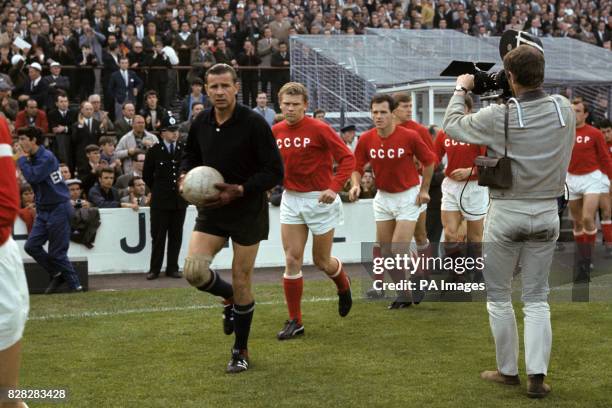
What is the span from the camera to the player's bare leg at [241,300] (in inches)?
281

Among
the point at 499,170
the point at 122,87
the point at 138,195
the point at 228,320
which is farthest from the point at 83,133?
the point at 499,170

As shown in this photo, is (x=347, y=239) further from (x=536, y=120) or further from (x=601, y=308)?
(x=536, y=120)

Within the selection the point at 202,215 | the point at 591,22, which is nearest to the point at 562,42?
the point at 591,22

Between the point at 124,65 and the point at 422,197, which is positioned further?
the point at 124,65

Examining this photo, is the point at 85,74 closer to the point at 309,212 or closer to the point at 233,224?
the point at 309,212

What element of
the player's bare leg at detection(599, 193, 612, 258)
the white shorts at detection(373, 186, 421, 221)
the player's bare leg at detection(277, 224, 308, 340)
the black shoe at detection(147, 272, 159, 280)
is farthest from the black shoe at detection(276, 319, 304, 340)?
the player's bare leg at detection(599, 193, 612, 258)

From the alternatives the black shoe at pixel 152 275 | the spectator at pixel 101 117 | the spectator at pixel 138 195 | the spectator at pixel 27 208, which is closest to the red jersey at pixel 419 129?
the black shoe at pixel 152 275

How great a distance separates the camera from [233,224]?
712 centimetres

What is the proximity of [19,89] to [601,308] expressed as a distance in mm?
12780

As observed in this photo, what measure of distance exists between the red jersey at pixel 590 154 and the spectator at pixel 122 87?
A: 10006 mm

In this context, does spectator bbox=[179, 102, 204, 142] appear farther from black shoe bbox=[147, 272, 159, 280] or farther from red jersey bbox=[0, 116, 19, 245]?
red jersey bbox=[0, 116, 19, 245]

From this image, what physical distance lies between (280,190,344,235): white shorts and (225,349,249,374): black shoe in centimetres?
193

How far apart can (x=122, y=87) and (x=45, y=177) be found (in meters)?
7.69

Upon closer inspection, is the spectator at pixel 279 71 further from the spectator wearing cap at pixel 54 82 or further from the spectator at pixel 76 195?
the spectator at pixel 76 195
